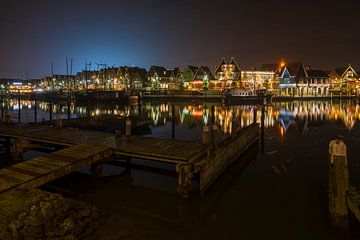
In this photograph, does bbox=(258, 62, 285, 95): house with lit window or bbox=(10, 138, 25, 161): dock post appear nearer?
bbox=(10, 138, 25, 161): dock post

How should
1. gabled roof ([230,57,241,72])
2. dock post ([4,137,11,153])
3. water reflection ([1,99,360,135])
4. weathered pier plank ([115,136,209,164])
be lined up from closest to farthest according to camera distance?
weathered pier plank ([115,136,209,164]), dock post ([4,137,11,153]), water reflection ([1,99,360,135]), gabled roof ([230,57,241,72])

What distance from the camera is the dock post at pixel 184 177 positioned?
39.9 feet

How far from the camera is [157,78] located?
122 meters

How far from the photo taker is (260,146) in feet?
77.9

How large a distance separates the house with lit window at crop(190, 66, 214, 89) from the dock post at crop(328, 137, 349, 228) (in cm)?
9778

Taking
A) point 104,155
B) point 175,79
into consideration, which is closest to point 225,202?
point 104,155

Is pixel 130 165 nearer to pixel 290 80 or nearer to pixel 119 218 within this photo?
pixel 119 218

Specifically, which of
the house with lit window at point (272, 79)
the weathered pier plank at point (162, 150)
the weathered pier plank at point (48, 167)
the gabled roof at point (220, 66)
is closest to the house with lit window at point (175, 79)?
the gabled roof at point (220, 66)

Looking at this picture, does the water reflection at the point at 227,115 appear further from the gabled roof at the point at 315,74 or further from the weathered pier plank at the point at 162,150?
the gabled roof at the point at 315,74

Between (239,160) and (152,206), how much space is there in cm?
885

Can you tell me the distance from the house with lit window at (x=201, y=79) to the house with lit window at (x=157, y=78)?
16.2m

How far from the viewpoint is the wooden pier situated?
36.3 ft

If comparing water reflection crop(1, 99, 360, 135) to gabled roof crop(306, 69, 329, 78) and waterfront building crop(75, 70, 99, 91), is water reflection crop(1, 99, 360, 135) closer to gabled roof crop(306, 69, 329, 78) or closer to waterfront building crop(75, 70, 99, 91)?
gabled roof crop(306, 69, 329, 78)

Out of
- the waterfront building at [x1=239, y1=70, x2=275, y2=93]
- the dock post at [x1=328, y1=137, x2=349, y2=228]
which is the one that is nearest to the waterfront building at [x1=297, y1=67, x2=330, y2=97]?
the waterfront building at [x1=239, y1=70, x2=275, y2=93]
